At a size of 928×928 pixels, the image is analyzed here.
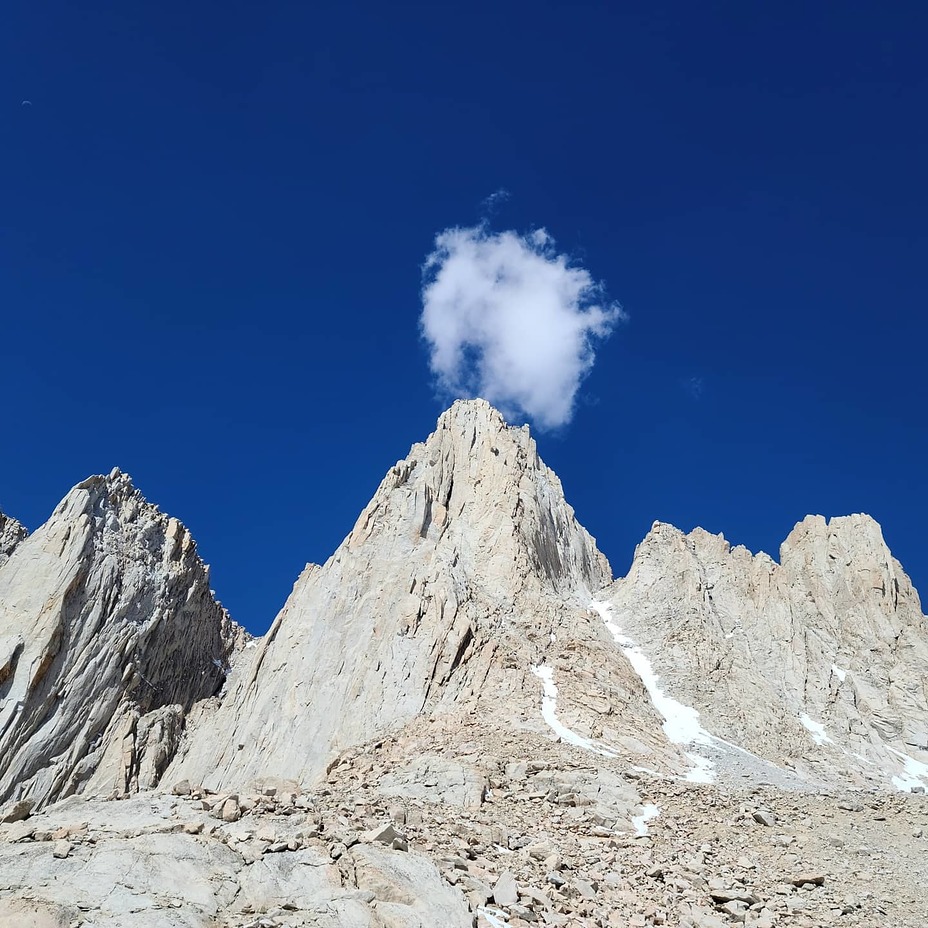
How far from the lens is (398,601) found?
47.6 metres

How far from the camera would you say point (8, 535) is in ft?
205

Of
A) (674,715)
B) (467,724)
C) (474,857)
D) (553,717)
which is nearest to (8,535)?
(467,724)

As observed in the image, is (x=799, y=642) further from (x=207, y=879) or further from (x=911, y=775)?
(x=207, y=879)

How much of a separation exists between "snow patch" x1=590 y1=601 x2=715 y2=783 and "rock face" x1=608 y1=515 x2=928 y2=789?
666 millimetres

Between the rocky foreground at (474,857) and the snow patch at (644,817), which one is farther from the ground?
the snow patch at (644,817)

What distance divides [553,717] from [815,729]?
61.3 ft

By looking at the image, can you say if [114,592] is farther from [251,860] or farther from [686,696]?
[251,860]

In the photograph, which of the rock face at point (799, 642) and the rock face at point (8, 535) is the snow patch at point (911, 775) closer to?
the rock face at point (799, 642)

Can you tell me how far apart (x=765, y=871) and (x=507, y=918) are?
29.2 ft

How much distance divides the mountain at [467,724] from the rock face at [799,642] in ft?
0.78

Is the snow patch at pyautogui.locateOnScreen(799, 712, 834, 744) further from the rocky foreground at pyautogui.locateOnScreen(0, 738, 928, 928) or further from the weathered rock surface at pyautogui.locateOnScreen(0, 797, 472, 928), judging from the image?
the weathered rock surface at pyautogui.locateOnScreen(0, 797, 472, 928)

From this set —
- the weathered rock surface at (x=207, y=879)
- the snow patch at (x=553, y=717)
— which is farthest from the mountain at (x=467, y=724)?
the snow patch at (x=553, y=717)

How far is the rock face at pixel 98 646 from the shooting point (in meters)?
51.7

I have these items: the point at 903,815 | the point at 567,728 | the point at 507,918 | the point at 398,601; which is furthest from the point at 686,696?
the point at 507,918
